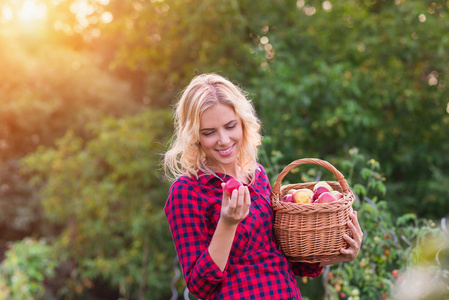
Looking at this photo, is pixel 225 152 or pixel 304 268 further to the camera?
pixel 304 268

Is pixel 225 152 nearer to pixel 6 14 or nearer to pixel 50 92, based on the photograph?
pixel 50 92

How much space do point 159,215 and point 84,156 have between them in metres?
1.36

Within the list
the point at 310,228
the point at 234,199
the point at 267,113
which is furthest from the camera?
the point at 267,113

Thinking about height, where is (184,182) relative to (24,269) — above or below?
above

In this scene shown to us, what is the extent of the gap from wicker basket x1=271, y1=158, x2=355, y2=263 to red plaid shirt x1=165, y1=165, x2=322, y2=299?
0.05 m

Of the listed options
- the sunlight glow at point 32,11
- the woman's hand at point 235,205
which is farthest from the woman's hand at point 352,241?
the sunlight glow at point 32,11

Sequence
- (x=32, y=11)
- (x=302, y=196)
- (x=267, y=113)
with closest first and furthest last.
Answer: (x=302, y=196) → (x=267, y=113) → (x=32, y=11)

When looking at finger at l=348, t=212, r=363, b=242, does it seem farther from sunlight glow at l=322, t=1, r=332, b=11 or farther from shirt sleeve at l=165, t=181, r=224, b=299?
sunlight glow at l=322, t=1, r=332, b=11

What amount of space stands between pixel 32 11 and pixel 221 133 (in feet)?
28.8

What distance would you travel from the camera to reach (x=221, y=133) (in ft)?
4.81

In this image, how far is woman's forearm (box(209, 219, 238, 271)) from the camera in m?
1.28

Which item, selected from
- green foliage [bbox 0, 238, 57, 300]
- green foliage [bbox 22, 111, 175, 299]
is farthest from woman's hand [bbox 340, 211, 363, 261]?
green foliage [bbox 0, 238, 57, 300]

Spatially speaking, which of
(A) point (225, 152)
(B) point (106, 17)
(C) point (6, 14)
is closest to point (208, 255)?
(A) point (225, 152)

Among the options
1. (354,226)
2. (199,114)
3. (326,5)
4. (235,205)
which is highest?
(326,5)
